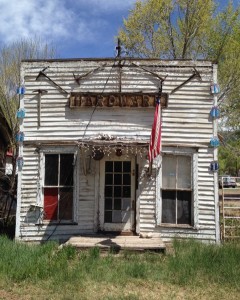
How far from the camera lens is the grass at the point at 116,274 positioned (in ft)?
20.0

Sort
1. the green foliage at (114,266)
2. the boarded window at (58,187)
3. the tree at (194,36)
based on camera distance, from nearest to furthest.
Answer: the green foliage at (114,266) → the boarded window at (58,187) → the tree at (194,36)

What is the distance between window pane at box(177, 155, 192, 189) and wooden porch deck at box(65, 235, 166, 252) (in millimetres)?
1626

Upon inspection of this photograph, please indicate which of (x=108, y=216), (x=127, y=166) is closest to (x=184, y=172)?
(x=127, y=166)

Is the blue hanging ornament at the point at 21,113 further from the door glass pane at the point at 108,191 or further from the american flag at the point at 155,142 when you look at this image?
the american flag at the point at 155,142

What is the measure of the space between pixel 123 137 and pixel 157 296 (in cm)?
504

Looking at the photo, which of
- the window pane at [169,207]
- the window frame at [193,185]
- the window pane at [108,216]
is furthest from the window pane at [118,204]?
the window pane at [169,207]

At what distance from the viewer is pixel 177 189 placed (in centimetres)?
1014

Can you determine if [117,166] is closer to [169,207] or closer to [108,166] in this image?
[108,166]

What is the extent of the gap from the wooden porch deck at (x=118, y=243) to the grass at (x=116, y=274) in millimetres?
289


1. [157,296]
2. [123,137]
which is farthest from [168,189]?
[157,296]

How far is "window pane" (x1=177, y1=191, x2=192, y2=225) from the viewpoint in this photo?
1011 centimetres

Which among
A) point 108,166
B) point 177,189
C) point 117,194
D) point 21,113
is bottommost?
point 117,194

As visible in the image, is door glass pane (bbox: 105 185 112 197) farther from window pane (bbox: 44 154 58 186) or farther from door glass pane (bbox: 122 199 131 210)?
window pane (bbox: 44 154 58 186)

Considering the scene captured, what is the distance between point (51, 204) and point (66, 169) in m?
1.05
